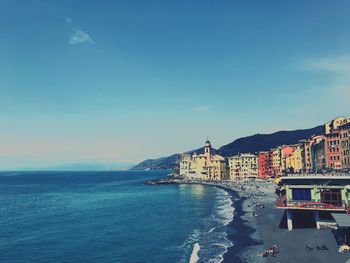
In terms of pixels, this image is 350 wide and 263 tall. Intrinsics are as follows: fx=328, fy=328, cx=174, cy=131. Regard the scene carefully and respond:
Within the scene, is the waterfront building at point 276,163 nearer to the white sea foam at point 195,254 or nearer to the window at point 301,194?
the window at point 301,194

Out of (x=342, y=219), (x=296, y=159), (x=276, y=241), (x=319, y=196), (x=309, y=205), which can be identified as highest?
(x=296, y=159)

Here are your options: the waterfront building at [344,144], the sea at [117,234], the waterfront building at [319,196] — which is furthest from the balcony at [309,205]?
the waterfront building at [344,144]

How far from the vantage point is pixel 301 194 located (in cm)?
5738

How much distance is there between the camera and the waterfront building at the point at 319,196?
176ft

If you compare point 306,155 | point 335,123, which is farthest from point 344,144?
point 306,155

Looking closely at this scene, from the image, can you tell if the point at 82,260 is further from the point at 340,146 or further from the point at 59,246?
the point at 340,146

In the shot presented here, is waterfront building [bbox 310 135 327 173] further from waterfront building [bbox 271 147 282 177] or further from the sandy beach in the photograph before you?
waterfront building [bbox 271 147 282 177]

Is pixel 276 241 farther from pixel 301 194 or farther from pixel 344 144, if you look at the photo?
pixel 344 144

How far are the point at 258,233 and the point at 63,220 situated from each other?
52.1m

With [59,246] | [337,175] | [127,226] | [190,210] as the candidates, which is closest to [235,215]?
[190,210]

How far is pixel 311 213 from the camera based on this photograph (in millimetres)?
65812

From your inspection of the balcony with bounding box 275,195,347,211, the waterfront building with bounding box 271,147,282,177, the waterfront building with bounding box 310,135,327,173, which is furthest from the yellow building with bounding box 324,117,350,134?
the waterfront building with bounding box 271,147,282,177

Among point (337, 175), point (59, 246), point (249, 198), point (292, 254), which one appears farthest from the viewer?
point (249, 198)

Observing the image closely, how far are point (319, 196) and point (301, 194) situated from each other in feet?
9.49
